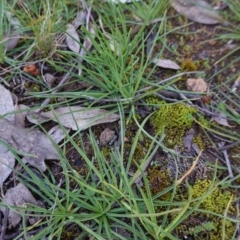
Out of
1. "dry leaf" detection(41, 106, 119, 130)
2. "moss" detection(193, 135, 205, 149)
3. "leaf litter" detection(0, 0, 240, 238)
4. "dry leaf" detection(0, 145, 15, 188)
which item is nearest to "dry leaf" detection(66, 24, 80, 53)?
"leaf litter" detection(0, 0, 240, 238)

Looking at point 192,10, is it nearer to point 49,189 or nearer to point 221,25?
point 221,25

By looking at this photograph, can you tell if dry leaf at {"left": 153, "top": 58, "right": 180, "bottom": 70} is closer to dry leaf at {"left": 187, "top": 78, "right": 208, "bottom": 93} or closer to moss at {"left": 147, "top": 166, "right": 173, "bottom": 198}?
dry leaf at {"left": 187, "top": 78, "right": 208, "bottom": 93}

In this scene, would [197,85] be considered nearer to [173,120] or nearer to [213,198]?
[173,120]

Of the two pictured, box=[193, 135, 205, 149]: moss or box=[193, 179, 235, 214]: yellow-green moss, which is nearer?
box=[193, 179, 235, 214]: yellow-green moss

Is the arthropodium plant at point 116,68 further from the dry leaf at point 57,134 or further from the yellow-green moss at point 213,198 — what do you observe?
the yellow-green moss at point 213,198

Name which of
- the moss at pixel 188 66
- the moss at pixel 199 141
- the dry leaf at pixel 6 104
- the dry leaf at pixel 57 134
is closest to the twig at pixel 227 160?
the moss at pixel 199 141

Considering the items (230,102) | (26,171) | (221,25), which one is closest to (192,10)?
(221,25)

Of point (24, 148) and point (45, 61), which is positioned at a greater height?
point (45, 61)
